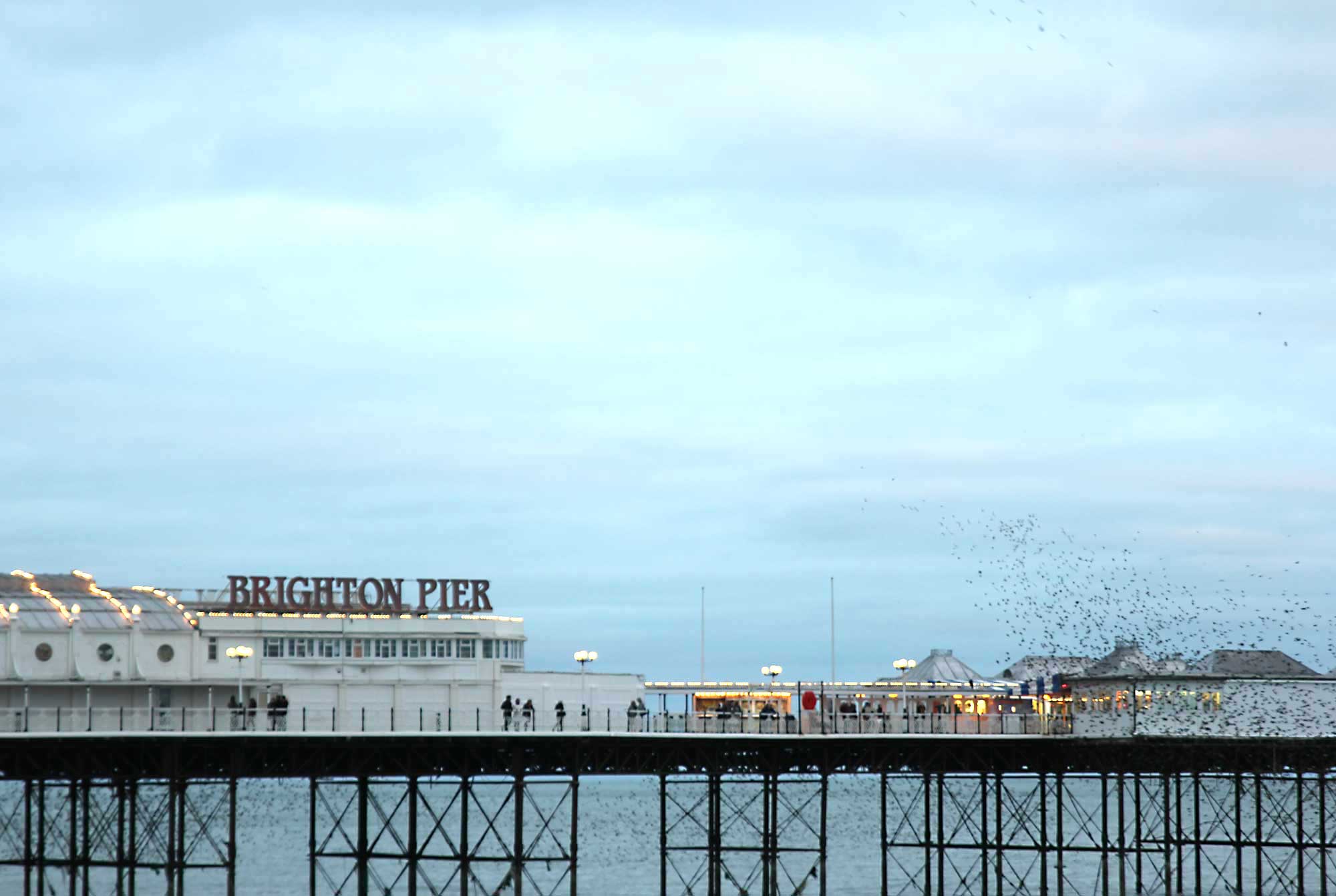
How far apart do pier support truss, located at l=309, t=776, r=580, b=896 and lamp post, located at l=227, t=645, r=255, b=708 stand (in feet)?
19.1

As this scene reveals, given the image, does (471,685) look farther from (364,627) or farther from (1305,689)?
(1305,689)

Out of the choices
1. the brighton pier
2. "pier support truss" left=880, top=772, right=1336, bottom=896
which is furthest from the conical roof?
the brighton pier

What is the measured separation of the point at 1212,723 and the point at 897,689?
26.8 metres

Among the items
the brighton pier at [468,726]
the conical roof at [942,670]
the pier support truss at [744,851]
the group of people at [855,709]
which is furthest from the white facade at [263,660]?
the conical roof at [942,670]

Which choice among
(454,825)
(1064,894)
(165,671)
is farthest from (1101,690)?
(454,825)

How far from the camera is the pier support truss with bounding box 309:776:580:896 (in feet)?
250

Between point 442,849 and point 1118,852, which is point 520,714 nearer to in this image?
point 1118,852

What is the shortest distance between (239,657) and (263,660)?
4544mm

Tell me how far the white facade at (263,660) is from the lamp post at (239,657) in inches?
7.7

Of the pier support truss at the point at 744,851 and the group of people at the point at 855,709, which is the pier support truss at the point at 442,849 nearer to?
the pier support truss at the point at 744,851

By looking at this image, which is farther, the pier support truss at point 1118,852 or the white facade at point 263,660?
the pier support truss at point 1118,852

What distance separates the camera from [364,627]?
93.5m

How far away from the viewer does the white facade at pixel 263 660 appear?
85.6m

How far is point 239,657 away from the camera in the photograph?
87.8 metres
